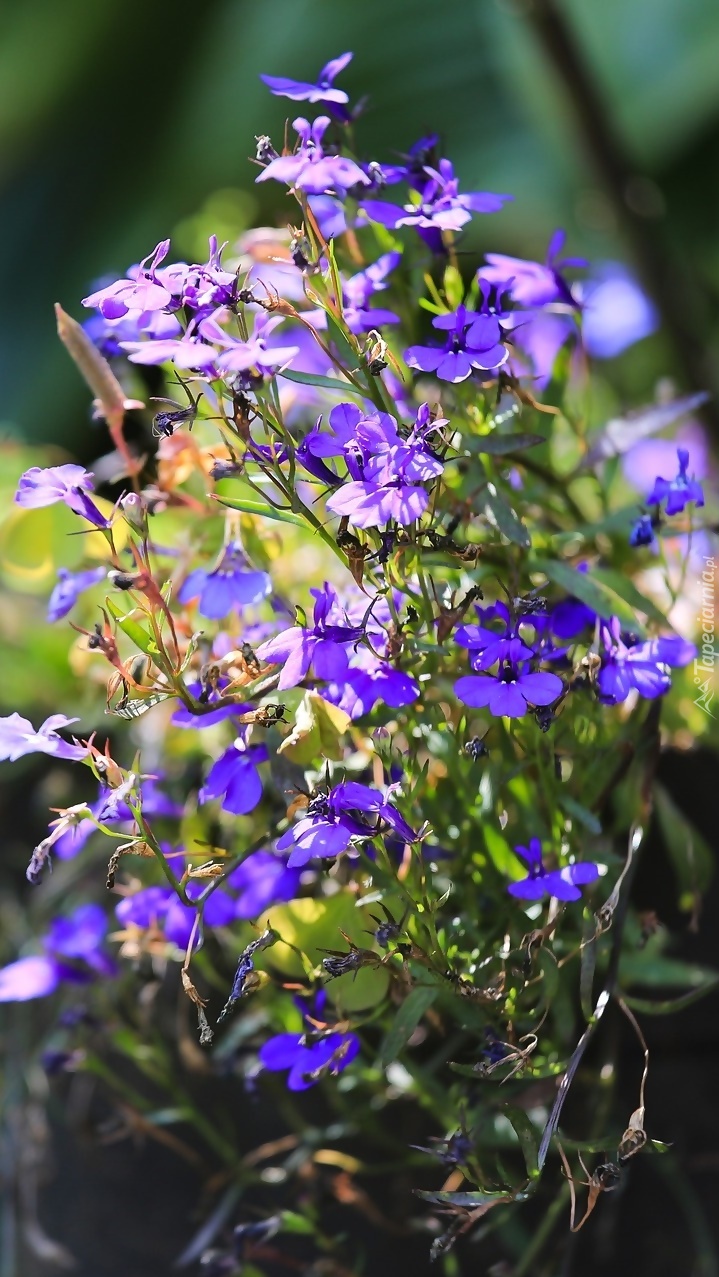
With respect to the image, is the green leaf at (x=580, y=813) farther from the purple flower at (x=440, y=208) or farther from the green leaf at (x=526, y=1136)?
the purple flower at (x=440, y=208)

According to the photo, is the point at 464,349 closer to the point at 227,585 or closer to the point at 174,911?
the point at 227,585

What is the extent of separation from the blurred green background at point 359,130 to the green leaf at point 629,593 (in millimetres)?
732

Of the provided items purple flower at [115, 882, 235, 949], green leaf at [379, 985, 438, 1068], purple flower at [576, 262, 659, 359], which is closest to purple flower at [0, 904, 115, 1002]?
purple flower at [115, 882, 235, 949]

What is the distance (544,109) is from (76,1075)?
126cm

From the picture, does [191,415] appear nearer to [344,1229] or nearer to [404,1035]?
[404,1035]

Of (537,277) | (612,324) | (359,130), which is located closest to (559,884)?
(537,277)

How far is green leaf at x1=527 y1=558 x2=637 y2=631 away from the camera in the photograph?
1.38ft

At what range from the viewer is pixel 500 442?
0.43 metres

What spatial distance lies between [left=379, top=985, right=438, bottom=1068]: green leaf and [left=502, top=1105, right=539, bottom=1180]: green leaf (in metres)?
0.04

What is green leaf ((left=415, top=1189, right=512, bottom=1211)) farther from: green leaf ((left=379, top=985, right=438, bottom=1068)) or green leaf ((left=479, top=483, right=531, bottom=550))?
green leaf ((left=479, top=483, right=531, bottom=550))

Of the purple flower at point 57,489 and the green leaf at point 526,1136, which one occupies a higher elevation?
the purple flower at point 57,489

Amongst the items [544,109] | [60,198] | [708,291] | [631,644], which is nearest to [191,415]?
[631,644]

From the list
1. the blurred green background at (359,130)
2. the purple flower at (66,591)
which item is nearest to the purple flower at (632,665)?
the purple flower at (66,591)

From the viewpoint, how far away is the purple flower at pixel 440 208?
384 millimetres
